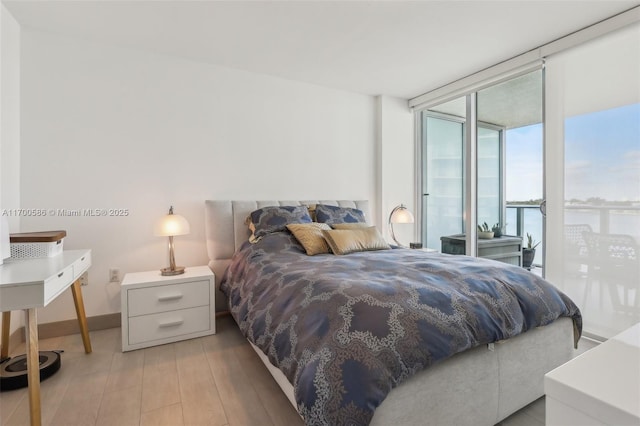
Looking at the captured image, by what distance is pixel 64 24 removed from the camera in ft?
7.74

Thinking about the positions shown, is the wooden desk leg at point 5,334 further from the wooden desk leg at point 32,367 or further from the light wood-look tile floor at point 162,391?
the wooden desk leg at point 32,367

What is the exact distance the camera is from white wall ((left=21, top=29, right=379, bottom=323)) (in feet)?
8.10

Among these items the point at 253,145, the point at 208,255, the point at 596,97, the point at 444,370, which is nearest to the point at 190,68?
the point at 253,145

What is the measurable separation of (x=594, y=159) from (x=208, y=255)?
11.2 ft

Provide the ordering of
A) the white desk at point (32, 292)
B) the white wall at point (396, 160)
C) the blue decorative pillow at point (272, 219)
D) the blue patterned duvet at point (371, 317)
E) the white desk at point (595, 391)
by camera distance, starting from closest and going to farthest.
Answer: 1. the white desk at point (595, 391)
2. the blue patterned duvet at point (371, 317)
3. the white desk at point (32, 292)
4. the blue decorative pillow at point (272, 219)
5. the white wall at point (396, 160)

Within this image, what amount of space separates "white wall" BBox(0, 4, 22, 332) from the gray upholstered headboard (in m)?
1.35

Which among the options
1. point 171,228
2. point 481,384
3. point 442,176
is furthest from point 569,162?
point 171,228

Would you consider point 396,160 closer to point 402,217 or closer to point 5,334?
point 402,217

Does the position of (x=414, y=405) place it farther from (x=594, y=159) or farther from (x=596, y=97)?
(x=596, y=97)

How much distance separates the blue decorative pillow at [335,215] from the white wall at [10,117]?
2350mm

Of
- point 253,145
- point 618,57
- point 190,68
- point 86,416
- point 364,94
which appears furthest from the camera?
point 364,94

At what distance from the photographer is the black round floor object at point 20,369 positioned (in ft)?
5.74

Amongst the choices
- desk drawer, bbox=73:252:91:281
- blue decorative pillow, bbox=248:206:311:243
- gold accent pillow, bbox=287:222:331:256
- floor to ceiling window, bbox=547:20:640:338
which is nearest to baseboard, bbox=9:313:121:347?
desk drawer, bbox=73:252:91:281

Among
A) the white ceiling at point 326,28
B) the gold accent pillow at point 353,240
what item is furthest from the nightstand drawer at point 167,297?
the white ceiling at point 326,28
